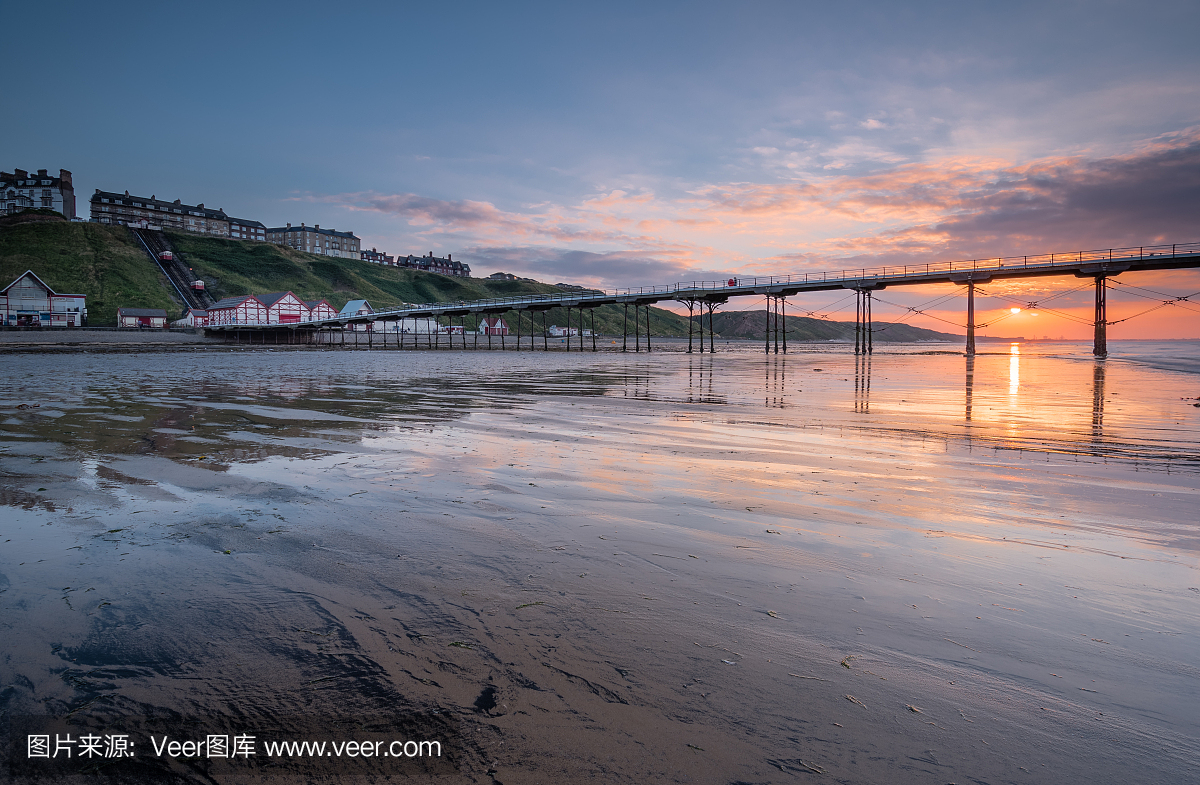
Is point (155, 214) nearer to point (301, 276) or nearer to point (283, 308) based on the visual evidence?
point (301, 276)

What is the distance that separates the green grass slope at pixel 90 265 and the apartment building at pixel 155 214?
21.2 metres

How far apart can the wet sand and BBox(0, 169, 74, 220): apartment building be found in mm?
170135

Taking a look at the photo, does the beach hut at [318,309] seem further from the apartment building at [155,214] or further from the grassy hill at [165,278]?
the apartment building at [155,214]

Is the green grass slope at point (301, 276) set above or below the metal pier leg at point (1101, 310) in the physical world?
above

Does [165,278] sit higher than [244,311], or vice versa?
[165,278]

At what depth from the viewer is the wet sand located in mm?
2299

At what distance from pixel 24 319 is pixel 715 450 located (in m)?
104

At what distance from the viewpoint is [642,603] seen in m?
3.48

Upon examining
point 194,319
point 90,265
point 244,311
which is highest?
point 90,265

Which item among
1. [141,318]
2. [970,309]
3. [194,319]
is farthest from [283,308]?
[970,309]

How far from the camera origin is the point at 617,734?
7.54 ft

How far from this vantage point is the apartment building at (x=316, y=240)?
16938 cm

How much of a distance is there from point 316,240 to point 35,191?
200ft

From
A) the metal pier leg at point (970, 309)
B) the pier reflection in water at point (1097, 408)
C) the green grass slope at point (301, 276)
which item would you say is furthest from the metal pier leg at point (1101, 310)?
the green grass slope at point (301, 276)
